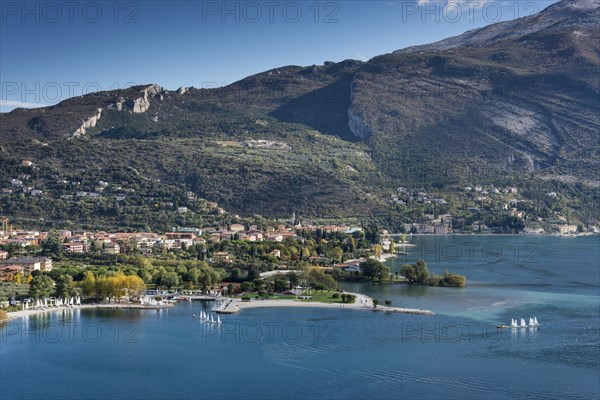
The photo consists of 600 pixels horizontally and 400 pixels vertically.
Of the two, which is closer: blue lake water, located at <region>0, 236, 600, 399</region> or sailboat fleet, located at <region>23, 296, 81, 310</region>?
blue lake water, located at <region>0, 236, 600, 399</region>

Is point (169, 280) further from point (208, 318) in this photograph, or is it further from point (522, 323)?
point (522, 323)

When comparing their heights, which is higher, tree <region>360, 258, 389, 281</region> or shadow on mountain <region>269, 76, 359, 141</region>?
shadow on mountain <region>269, 76, 359, 141</region>

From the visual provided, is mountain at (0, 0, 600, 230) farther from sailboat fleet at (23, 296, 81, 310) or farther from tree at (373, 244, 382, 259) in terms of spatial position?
sailboat fleet at (23, 296, 81, 310)

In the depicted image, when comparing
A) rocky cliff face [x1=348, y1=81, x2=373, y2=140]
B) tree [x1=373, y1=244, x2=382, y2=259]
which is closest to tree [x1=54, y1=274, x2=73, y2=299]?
tree [x1=373, y1=244, x2=382, y2=259]

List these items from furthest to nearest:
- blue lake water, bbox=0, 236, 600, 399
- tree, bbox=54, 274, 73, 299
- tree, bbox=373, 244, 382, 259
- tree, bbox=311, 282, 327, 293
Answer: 1. tree, bbox=373, 244, 382, 259
2. tree, bbox=311, 282, 327, 293
3. tree, bbox=54, 274, 73, 299
4. blue lake water, bbox=0, 236, 600, 399

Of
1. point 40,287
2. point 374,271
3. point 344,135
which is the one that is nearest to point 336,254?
point 374,271

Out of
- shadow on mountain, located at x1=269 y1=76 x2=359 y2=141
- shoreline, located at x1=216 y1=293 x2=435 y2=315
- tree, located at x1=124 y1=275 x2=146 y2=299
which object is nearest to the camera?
shoreline, located at x1=216 y1=293 x2=435 y2=315

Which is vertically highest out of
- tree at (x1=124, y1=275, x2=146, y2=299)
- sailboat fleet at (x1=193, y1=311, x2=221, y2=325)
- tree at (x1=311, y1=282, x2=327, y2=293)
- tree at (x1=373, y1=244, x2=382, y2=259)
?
tree at (x1=373, y1=244, x2=382, y2=259)
